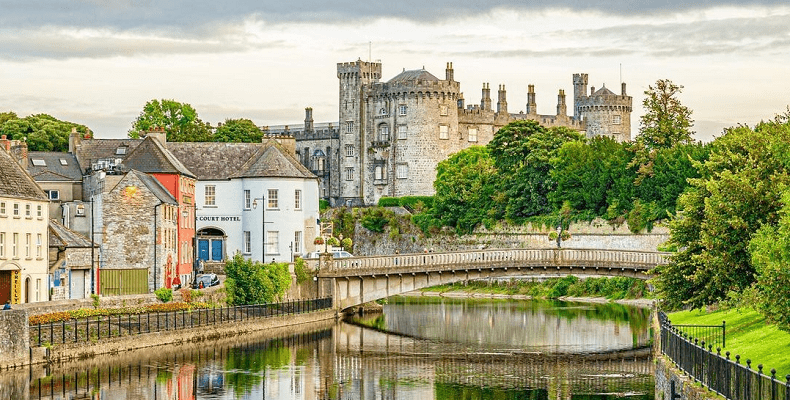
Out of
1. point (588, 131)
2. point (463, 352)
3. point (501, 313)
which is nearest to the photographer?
point (463, 352)

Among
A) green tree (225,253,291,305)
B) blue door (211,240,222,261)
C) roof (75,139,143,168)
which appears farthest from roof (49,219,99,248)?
blue door (211,240,222,261)

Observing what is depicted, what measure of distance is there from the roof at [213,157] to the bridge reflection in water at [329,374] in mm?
24984

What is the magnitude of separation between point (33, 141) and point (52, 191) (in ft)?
124

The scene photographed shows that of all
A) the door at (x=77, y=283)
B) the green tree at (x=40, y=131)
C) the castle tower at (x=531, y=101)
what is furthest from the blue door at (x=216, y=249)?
the castle tower at (x=531, y=101)

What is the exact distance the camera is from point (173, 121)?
134 meters

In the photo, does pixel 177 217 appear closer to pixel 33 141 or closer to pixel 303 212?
pixel 303 212

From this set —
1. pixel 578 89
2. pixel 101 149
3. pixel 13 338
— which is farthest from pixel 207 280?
pixel 578 89

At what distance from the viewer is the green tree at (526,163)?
374 feet

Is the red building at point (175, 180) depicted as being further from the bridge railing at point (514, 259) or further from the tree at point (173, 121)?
the tree at point (173, 121)

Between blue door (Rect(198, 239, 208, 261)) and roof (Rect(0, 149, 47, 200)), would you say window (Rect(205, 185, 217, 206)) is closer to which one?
blue door (Rect(198, 239, 208, 261))

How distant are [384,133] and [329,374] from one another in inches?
3550

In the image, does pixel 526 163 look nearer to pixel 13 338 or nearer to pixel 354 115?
pixel 354 115

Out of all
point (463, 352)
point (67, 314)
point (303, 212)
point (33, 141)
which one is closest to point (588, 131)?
point (33, 141)

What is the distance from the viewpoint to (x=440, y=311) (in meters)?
86.6
